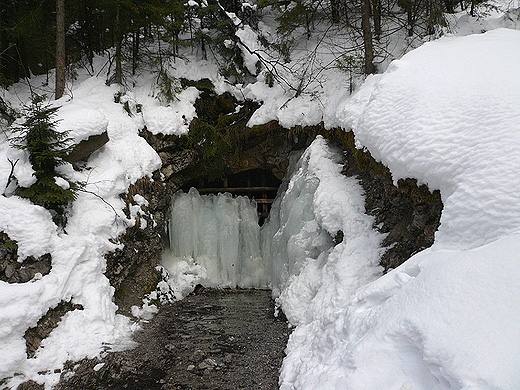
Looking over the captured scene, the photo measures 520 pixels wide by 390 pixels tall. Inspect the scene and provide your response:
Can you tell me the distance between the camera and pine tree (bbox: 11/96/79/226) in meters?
5.91

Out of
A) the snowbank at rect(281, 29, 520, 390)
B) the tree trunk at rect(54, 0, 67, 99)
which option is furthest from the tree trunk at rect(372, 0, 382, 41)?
the tree trunk at rect(54, 0, 67, 99)

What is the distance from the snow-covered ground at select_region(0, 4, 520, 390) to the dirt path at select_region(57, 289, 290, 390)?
0.36 meters

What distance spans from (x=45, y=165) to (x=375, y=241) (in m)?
5.57

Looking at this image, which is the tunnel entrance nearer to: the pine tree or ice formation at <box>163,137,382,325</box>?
ice formation at <box>163,137,382,325</box>

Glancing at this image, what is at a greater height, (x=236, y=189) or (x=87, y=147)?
(x=87, y=147)

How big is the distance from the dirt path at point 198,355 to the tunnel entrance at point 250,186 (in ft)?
13.4

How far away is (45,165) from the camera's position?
20.0 ft

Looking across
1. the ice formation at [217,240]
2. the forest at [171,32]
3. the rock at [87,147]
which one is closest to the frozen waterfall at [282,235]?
the ice formation at [217,240]

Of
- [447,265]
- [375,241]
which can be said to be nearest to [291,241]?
[375,241]

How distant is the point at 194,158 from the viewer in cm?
964

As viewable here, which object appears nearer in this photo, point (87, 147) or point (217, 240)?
point (87, 147)

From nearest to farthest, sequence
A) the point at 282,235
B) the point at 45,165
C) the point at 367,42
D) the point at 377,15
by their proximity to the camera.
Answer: the point at 45,165, the point at 282,235, the point at 367,42, the point at 377,15

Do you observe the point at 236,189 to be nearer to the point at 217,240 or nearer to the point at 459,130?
the point at 217,240

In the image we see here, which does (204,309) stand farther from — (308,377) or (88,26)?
(88,26)
